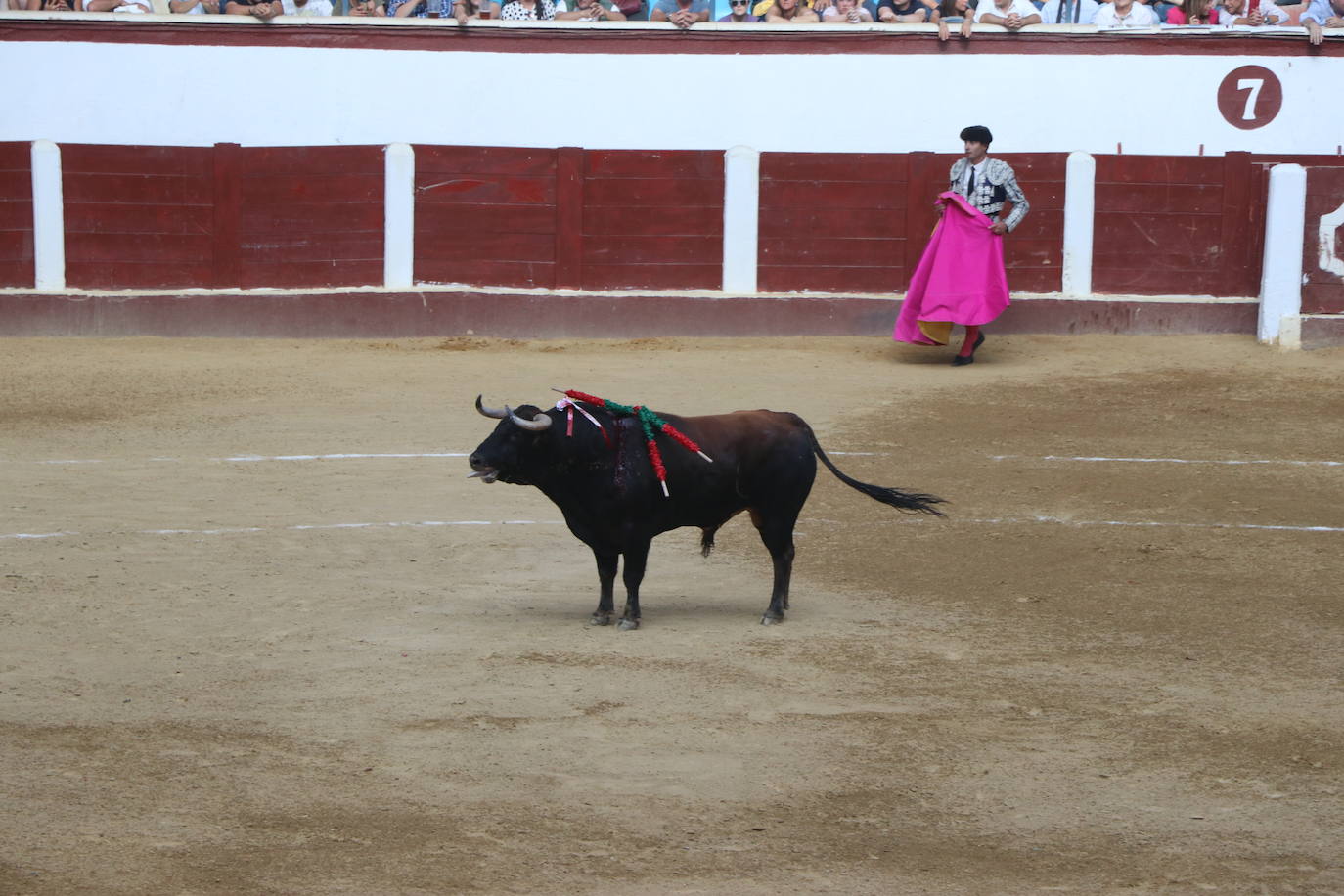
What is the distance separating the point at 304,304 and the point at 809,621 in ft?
26.5

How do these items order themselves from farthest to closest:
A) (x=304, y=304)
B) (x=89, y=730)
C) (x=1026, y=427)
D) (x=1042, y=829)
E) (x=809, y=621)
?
(x=304, y=304) → (x=1026, y=427) → (x=809, y=621) → (x=89, y=730) → (x=1042, y=829)

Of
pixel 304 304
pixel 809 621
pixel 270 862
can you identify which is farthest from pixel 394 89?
pixel 270 862

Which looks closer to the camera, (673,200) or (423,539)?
(423,539)

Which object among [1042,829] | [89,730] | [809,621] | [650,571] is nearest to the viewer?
[1042,829]

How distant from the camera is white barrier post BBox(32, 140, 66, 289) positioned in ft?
44.0

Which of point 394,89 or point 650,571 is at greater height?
point 394,89

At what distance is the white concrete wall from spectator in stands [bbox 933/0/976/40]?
0.22 m

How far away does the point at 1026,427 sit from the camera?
1002cm

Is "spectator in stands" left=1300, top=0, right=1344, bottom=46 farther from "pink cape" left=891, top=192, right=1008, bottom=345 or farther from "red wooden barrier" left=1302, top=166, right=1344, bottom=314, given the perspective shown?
"pink cape" left=891, top=192, right=1008, bottom=345

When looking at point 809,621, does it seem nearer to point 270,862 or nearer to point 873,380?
point 270,862

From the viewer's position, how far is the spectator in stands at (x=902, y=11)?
13.7m

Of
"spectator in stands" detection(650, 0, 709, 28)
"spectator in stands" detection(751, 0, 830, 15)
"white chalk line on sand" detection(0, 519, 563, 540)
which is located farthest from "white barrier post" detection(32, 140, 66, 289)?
"white chalk line on sand" detection(0, 519, 563, 540)

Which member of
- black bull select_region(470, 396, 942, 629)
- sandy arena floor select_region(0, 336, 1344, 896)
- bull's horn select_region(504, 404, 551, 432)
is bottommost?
sandy arena floor select_region(0, 336, 1344, 896)

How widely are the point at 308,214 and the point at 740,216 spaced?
3145 mm
